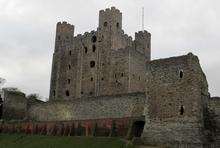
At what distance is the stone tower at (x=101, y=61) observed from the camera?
5384cm

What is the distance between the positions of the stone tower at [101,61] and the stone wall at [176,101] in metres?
18.9

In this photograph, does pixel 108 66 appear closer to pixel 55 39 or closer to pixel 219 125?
pixel 55 39

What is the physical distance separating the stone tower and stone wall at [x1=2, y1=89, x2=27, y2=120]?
27.9 ft

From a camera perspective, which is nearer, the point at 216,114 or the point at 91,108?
the point at 216,114

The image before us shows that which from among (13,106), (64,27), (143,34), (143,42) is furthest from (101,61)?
(13,106)

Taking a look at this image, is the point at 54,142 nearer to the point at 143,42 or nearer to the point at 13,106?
the point at 13,106

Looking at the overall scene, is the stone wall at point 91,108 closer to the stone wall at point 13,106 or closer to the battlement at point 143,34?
the stone wall at point 13,106

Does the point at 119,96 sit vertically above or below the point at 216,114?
above

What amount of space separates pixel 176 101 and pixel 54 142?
10275 mm

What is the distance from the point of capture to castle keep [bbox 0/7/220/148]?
3216 centimetres

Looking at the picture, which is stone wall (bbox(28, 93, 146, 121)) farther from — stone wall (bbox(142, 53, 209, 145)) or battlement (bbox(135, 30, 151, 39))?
battlement (bbox(135, 30, 151, 39))

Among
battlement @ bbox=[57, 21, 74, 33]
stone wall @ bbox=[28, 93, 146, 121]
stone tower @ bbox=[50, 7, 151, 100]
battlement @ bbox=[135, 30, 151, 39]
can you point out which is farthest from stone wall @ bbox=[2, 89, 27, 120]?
battlement @ bbox=[135, 30, 151, 39]

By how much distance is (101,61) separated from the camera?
55.8 metres

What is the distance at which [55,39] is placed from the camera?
6134 centimetres
